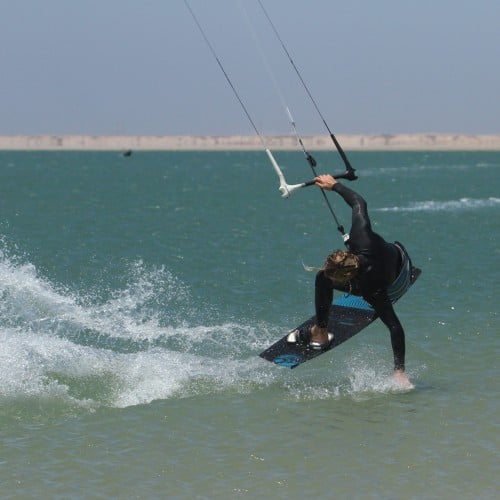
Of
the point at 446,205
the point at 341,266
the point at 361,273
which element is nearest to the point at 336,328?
the point at 361,273

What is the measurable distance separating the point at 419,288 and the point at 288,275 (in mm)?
3933

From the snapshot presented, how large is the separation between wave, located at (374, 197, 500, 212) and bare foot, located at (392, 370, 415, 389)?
43.7 metres

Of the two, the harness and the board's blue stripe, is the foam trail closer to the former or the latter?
the board's blue stripe

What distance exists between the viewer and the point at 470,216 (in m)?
50.7

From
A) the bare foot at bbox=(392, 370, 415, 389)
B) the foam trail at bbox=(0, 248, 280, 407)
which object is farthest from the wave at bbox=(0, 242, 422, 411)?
the bare foot at bbox=(392, 370, 415, 389)

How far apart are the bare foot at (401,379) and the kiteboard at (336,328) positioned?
710 millimetres

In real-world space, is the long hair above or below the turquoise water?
above

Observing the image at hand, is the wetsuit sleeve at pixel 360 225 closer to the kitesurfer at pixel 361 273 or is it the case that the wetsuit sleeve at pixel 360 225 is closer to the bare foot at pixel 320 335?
the kitesurfer at pixel 361 273

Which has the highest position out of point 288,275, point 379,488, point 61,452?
point 61,452

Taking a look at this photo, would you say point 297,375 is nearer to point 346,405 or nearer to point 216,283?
point 346,405

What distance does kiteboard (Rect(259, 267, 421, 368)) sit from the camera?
522 inches

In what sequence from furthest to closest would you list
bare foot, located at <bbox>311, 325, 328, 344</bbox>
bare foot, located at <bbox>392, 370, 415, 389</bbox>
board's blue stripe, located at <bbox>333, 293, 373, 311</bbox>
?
1. board's blue stripe, located at <bbox>333, 293, 373, 311</bbox>
2. bare foot, located at <bbox>392, 370, 415, 389</bbox>
3. bare foot, located at <bbox>311, 325, 328, 344</bbox>

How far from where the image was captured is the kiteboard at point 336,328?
43.5 feet

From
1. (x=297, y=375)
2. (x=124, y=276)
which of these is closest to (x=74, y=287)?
(x=124, y=276)
